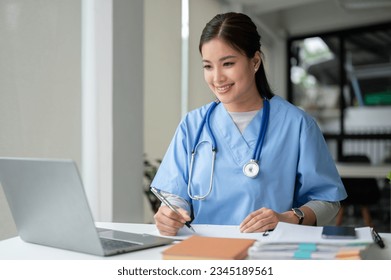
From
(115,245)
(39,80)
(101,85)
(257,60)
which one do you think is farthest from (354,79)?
(115,245)

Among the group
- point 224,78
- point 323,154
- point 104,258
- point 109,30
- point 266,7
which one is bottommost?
point 104,258

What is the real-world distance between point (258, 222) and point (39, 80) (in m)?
1.59

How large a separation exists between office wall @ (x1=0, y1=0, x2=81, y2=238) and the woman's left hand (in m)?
1.30

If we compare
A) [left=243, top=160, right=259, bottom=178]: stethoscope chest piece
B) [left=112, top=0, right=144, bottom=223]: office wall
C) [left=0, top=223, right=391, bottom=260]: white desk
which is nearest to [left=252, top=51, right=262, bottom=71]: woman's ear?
[left=243, top=160, right=259, bottom=178]: stethoscope chest piece

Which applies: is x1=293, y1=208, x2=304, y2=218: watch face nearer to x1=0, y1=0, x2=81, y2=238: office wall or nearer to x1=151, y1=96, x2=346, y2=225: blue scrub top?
x1=151, y1=96, x2=346, y2=225: blue scrub top

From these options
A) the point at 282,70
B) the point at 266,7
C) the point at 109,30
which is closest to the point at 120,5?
the point at 109,30

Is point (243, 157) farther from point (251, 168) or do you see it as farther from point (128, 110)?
point (128, 110)

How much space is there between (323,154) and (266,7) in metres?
4.21

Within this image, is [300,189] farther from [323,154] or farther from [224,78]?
[224,78]

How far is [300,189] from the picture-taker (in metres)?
1.46

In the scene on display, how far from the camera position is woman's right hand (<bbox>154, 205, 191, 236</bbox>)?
116 centimetres

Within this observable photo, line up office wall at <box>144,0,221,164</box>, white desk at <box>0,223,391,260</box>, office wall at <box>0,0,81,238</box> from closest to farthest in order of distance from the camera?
white desk at <box>0,223,391,260</box> < office wall at <box>0,0,81,238</box> < office wall at <box>144,0,221,164</box>

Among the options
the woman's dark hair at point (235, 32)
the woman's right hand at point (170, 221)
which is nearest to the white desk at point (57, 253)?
the woman's right hand at point (170, 221)

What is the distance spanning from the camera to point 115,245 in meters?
1.02
